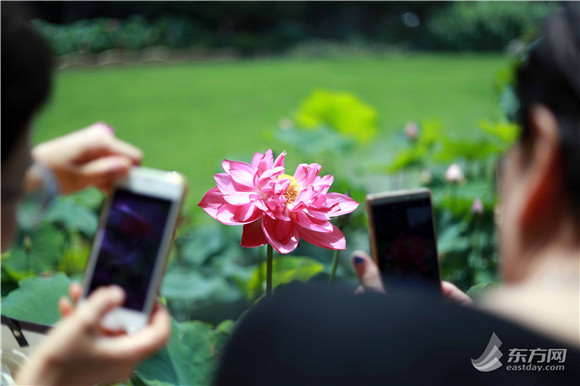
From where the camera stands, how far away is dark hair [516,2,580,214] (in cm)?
49

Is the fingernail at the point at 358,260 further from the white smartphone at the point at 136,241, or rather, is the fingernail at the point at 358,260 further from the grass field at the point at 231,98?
the grass field at the point at 231,98

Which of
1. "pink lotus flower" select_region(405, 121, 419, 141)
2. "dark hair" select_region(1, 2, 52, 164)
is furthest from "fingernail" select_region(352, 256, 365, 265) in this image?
Result: "pink lotus flower" select_region(405, 121, 419, 141)

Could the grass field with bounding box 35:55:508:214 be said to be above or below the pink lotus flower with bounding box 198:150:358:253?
above

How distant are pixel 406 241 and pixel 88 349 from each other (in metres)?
0.45

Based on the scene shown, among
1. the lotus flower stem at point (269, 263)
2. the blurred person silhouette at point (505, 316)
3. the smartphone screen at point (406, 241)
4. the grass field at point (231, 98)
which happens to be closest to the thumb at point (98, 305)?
the blurred person silhouette at point (505, 316)

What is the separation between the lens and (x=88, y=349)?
530mm

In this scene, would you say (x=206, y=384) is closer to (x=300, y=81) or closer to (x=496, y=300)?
(x=496, y=300)

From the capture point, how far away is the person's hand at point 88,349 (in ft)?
1.73

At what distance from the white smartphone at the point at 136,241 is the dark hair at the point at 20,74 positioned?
110 mm

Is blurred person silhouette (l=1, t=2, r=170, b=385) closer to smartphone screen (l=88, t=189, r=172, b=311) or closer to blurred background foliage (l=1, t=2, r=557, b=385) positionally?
smartphone screen (l=88, t=189, r=172, b=311)

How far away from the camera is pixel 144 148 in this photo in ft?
15.2

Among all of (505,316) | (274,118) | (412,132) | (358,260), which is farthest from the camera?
(274,118)

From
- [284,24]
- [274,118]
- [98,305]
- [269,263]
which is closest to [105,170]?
[98,305]

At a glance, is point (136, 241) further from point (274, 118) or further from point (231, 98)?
point (231, 98)
